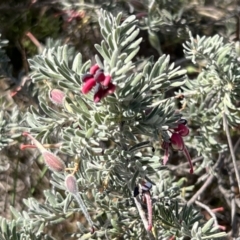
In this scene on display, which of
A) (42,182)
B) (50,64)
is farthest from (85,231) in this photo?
(42,182)

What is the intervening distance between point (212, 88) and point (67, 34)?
2.82 ft

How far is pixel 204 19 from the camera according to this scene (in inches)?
89.8

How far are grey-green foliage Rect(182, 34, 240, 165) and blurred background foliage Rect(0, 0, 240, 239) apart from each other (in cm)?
23

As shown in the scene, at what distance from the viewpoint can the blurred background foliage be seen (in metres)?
1.96

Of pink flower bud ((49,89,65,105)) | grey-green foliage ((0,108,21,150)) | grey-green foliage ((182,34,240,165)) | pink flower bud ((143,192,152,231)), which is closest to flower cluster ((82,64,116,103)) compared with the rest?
pink flower bud ((49,89,65,105))

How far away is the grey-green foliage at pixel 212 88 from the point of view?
1474 mm

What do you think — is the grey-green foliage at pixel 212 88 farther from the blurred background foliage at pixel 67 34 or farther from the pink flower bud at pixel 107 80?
the pink flower bud at pixel 107 80

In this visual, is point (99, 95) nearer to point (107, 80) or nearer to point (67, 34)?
point (107, 80)

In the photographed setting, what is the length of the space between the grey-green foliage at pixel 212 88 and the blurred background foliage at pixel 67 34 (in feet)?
0.74

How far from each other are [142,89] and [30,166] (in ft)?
3.51

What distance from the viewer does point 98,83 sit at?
38.0 inches

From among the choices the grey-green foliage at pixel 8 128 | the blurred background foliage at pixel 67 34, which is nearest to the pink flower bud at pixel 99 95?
the grey-green foliage at pixel 8 128

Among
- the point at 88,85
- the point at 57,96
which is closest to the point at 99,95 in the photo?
the point at 88,85

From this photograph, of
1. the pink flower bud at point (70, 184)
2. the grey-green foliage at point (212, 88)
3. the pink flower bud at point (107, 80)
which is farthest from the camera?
the grey-green foliage at point (212, 88)
